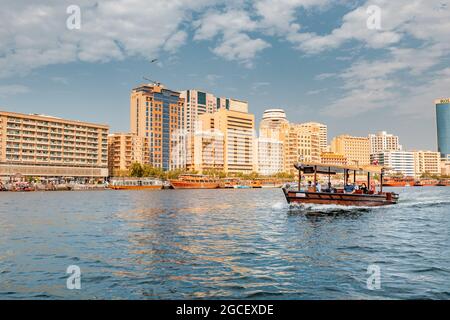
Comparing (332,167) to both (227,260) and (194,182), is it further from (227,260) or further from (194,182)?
(194,182)

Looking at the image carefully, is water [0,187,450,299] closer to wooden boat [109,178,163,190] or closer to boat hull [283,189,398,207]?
boat hull [283,189,398,207]

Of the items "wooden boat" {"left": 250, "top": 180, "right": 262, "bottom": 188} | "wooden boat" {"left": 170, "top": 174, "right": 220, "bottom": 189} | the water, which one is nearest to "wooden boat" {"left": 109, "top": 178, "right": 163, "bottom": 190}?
"wooden boat" {"left": 170, "top": 174, "right": 220, "bottom": 189}

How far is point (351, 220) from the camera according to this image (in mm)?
31797

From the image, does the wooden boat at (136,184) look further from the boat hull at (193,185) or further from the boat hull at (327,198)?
the boat hull at (327,198)

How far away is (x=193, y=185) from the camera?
164 meters

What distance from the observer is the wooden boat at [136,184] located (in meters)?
152

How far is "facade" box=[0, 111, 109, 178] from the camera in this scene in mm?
148500

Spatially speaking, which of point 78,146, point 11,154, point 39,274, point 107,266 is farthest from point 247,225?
point 78,146

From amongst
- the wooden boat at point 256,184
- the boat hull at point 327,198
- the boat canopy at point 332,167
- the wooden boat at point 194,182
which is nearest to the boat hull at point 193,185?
the wooden boat at point 194,182

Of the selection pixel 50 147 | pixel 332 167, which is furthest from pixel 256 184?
pixel 332 167

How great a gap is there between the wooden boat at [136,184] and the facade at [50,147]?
24.0 m

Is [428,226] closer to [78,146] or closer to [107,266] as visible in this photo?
Result: [107,266]

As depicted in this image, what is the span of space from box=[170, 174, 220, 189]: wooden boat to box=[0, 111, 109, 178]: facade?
121 feet
